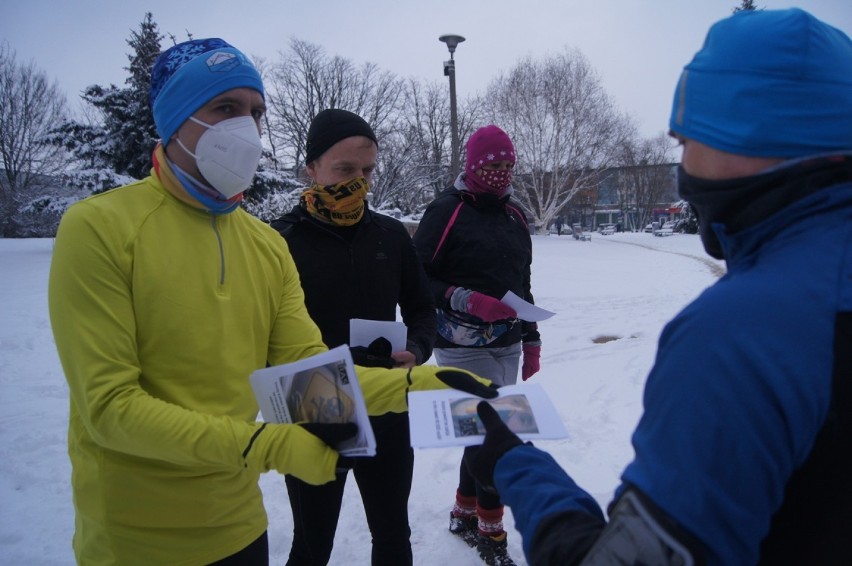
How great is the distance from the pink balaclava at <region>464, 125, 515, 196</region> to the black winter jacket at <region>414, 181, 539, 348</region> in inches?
2.4

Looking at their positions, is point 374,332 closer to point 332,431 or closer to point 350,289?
point 350,289

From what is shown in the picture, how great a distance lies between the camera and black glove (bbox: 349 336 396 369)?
2.37m

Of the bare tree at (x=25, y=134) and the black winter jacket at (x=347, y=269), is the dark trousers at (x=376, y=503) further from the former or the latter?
the bare tree at (x=25, y=134)

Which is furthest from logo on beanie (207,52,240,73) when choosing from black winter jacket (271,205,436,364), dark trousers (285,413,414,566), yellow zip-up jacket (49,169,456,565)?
dark trousers (285,413,414,566)

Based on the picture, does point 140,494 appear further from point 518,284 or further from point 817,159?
point 518,284

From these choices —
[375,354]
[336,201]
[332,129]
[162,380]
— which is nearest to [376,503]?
[375,354]

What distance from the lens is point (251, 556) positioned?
1753 mm

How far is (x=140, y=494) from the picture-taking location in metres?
1.50

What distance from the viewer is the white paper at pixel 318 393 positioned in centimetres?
152

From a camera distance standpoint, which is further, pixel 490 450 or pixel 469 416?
pixel 469 416

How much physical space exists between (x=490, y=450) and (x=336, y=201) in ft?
5.00

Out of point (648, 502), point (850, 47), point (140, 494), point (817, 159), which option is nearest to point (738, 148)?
point (817, 159)

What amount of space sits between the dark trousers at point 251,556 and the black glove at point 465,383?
84cm

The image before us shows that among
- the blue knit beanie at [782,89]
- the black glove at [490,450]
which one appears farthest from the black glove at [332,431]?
the blue knit beanie at [782,89]
